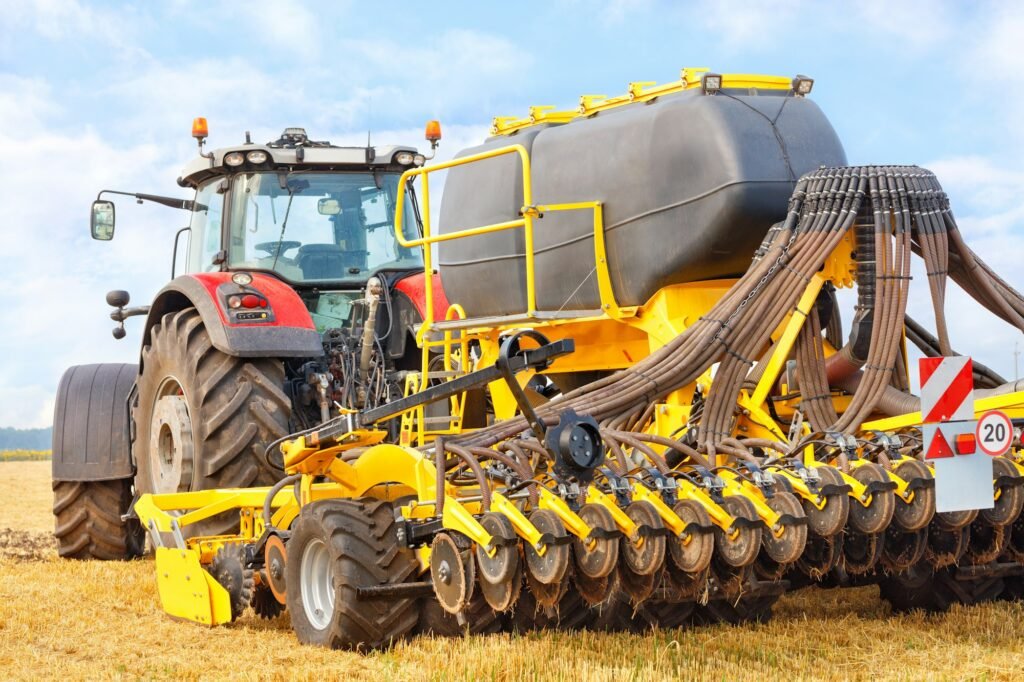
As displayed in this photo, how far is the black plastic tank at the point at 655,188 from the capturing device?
645 centimetres

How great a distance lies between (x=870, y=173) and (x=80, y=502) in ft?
19.6

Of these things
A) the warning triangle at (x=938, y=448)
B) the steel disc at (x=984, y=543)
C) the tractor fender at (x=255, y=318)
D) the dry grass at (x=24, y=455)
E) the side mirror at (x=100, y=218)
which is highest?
the side mirror at (x=100, y=218)

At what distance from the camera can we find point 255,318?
25.4 ft

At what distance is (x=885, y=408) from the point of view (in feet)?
19.9

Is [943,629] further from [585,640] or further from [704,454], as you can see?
[585,640]

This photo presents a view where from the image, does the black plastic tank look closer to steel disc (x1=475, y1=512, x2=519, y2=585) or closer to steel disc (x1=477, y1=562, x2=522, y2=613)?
steel disc (x1=475, y1=512, x2=519, y2=585)

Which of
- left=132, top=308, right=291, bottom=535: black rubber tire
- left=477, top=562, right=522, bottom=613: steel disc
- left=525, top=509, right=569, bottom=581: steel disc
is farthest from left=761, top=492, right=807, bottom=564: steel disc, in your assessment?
left=132, top=308, right=291, bottom=535: black rubber tire

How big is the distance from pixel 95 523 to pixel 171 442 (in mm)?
1686

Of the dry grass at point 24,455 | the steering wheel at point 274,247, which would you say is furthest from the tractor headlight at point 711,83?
the dry grass at point 24,455

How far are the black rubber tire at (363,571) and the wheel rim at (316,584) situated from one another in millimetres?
61

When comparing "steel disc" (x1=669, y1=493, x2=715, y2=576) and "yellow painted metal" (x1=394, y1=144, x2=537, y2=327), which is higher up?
"yellow painted metal" (x1=394, y1=144, x2=537, y2=327)

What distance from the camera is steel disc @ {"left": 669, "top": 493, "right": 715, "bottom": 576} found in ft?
15.9

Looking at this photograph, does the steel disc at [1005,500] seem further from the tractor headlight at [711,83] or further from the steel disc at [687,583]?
the tractor headlight at [711,83]

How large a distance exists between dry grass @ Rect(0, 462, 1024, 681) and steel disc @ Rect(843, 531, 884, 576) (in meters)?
0.33
